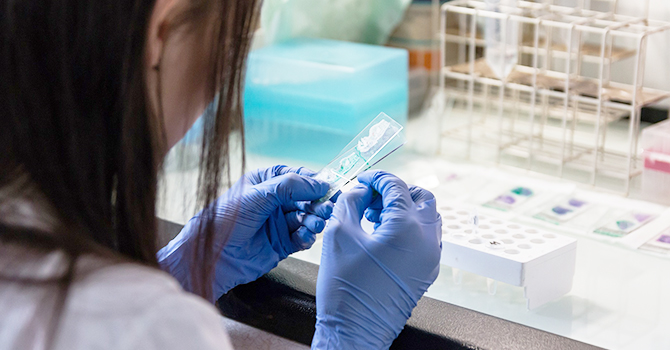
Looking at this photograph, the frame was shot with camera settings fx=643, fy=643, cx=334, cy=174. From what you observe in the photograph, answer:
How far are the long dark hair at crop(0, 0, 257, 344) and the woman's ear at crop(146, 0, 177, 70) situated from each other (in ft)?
0.04

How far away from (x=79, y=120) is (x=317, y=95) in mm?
1188

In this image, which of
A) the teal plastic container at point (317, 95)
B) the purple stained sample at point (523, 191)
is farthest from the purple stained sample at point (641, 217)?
the teal plastic container at point (317, 95)

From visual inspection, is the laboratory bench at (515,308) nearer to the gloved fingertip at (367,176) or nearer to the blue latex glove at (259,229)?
the blue latex glove at (259,229)

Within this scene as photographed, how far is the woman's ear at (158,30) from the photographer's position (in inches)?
16.8

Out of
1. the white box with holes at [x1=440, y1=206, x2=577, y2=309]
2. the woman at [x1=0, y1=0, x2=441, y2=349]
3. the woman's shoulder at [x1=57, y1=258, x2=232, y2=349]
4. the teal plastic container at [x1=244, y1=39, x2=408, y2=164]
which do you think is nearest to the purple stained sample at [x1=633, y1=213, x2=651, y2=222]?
the white box with holes at [x1=440, y1=206, x2=577, y2=309]

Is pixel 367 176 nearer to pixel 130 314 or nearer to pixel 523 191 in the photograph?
pixel 130 314

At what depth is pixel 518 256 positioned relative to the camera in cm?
88

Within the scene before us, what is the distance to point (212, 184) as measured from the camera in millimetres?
506

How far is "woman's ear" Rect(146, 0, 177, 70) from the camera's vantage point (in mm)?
427

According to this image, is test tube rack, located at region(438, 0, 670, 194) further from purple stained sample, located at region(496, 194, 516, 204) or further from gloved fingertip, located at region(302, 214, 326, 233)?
gloved fingertip, located at region(302, 214, 326, 233)

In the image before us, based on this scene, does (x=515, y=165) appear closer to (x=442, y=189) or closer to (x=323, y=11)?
(x=442, y=189)

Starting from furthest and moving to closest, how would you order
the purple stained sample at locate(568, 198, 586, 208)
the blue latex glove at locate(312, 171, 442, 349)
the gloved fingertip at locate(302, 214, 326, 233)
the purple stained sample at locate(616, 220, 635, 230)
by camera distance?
the purple stained sample at locate(568, 198, 586, 208) < the purple stained sample at locate(616, 220, 635, 230) < the gloved fingertip at locate(302, 214, 326, 233) < the blue latex glove at locate(312, 171, 442, 349)

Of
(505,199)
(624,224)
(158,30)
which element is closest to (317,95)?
(505,199)

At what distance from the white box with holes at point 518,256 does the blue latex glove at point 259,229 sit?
0.23m
